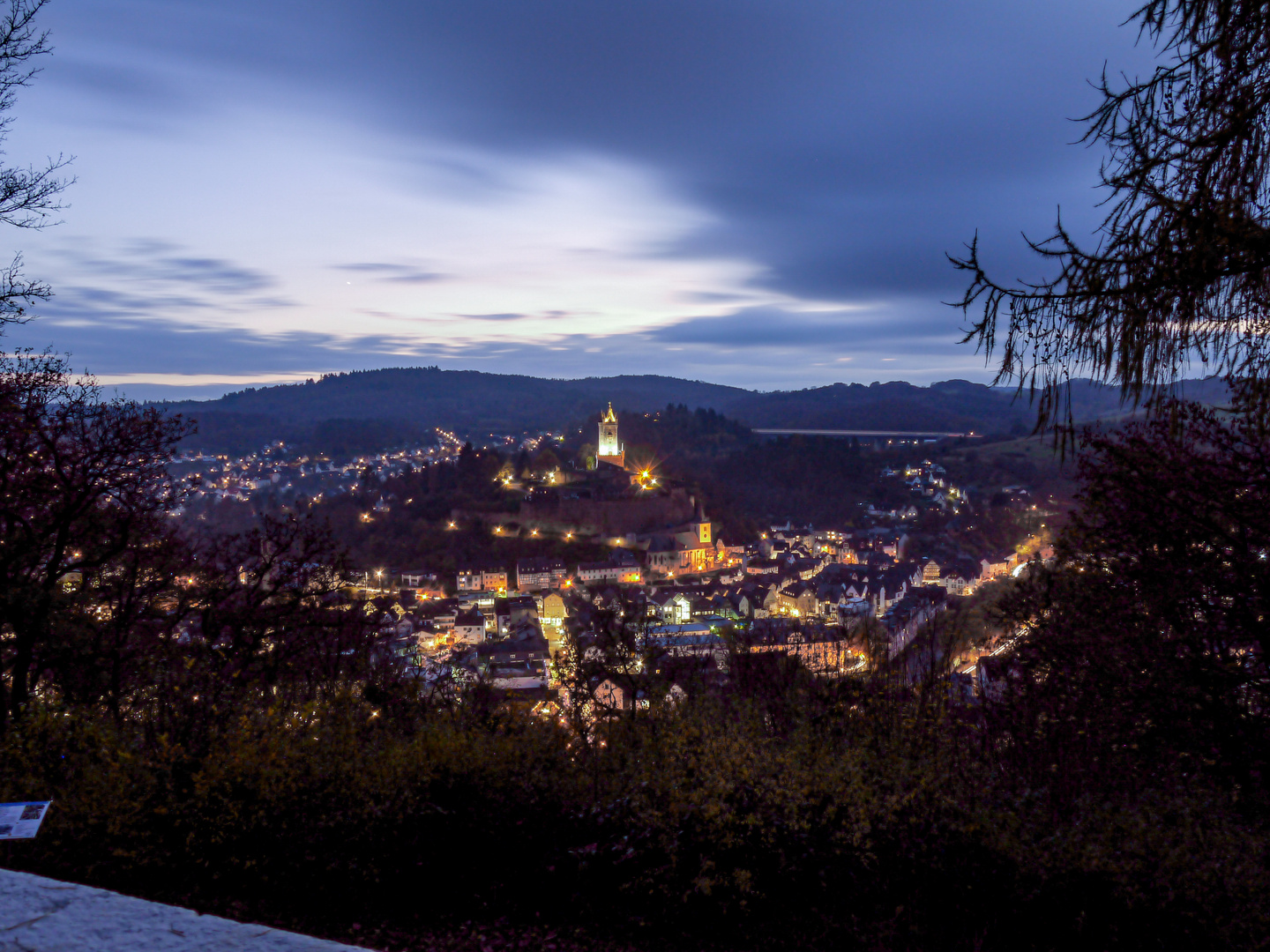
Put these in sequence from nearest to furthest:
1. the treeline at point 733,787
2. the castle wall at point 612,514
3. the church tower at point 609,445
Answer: the treeline at point 733,787
the castle wall at point 612,514
the church tower at point 609,445

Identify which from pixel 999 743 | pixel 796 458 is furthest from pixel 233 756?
pixel 796 458

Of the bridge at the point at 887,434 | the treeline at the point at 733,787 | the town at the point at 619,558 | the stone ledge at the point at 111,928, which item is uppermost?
the bridge at the point at 887,434

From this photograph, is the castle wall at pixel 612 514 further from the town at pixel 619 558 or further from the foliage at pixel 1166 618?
the foliage at pixel 1166 618

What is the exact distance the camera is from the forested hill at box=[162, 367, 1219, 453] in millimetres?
97500

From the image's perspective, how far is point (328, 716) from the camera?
4.64 meters

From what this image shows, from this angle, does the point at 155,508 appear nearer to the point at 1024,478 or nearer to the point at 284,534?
the point at 284,534

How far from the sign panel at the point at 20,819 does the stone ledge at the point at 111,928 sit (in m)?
1.45

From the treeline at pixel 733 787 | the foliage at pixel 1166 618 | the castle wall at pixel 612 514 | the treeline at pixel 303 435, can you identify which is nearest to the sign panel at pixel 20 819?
the treeline at pixel 733 787

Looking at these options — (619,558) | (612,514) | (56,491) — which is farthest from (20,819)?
Answer: (612,514)

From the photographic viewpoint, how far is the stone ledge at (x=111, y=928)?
4.75 feet

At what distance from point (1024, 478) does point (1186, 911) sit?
77015mm

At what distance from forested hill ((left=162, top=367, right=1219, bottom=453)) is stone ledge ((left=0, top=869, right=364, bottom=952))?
95.7m

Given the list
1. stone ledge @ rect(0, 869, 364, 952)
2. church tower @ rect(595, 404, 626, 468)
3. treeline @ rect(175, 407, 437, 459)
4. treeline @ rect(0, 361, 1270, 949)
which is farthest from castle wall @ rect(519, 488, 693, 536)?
stone ledge @ rect(0, 869, 364, 952)

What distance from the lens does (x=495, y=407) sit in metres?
132
